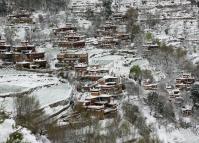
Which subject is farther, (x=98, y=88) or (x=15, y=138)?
(x=98, y=88)

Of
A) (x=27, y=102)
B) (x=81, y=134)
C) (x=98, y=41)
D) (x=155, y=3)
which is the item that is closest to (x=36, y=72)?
(x=98, y=41)

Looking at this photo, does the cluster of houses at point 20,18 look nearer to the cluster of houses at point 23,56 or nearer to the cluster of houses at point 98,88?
the cluster of houses at point 23,56

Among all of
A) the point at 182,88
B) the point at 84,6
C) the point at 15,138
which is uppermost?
the point at 84,6

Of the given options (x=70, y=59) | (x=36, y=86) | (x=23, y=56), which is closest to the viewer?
(x=36, y=86)

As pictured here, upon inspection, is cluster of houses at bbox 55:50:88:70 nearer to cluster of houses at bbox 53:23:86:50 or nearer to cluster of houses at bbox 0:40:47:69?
cluster of houses at bbox 0:40:47:69

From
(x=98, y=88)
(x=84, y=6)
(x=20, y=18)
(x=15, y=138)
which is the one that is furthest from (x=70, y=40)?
(x=15, y=138)

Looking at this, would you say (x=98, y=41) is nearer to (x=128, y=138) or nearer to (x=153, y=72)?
(x=153, y=72)

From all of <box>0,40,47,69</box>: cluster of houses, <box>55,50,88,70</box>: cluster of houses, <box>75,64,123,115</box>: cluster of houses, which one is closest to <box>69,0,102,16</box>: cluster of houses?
<box>0,40,47,69</box>: cluster of houses

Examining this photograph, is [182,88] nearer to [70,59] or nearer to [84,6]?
[70,59]
